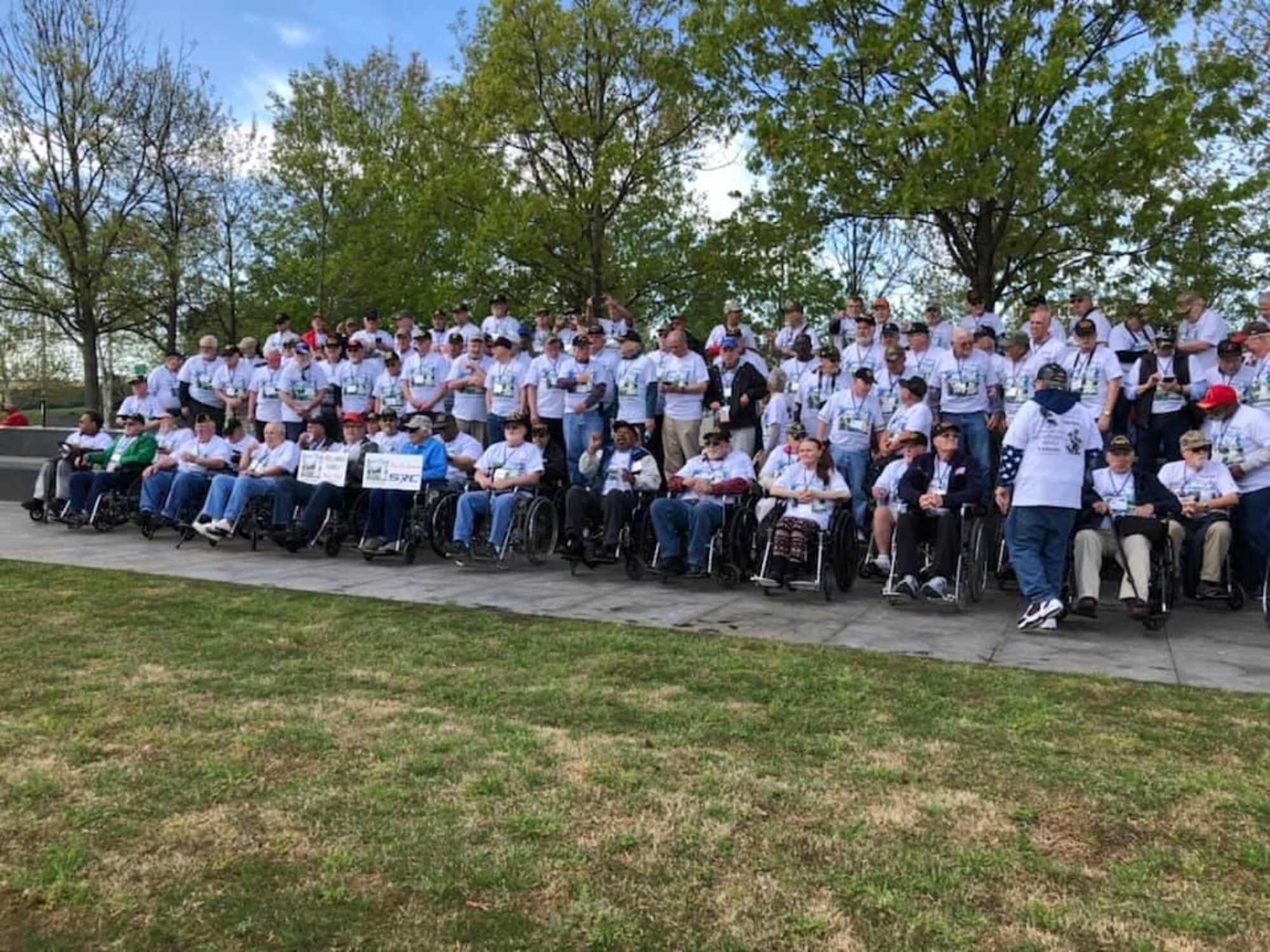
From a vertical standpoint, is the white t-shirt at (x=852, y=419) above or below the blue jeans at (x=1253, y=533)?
above

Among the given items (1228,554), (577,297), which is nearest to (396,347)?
(577,297)

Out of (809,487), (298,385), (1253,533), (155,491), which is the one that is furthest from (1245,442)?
(155,491)

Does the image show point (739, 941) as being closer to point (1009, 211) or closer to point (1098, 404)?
point (1098, 404)

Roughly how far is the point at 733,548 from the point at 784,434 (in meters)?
2.07

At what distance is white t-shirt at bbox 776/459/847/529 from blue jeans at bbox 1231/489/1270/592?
2929 mm

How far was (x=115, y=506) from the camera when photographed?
11773 mm

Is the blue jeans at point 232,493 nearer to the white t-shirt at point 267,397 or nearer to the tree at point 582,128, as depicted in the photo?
the white t-shirt at point 267,397

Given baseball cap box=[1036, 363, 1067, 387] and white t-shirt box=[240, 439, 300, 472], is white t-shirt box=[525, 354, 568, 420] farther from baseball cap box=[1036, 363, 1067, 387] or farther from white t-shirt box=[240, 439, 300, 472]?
baseball cap box=[1036, 363, 1067, 387]

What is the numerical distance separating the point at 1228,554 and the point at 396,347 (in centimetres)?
1001

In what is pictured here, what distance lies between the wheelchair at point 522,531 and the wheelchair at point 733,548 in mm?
1322

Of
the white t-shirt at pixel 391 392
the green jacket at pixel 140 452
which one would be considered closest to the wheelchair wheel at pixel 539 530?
the white t-shirt at pixel 391 392

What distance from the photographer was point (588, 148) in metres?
18.0

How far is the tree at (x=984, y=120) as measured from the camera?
13.1 m

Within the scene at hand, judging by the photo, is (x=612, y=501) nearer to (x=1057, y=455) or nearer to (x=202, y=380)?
(x=1057, y=455)
